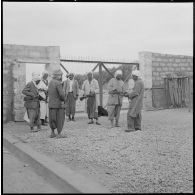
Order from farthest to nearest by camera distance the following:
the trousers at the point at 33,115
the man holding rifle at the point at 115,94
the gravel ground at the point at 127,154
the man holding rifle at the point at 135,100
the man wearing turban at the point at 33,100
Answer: the man holding rifle at the point at 115,94 → the man holding rifle at the point at 135,100 → the trousers at the point at 33,115 → the man wearing turban at the point at 33,100 → the gravel ground at the point at 127,154

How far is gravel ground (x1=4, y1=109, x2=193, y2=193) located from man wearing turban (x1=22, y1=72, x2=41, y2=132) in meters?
0.27

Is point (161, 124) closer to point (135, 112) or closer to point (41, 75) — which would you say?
point (135, 112)

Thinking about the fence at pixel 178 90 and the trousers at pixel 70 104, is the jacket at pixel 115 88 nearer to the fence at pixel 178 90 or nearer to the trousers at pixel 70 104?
the trousers at pixel 70 104

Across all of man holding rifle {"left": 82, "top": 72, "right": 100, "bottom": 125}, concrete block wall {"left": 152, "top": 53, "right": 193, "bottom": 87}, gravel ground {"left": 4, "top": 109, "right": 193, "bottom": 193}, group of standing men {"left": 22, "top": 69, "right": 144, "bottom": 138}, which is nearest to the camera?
gravel ground {"left": 4, "top": 109, "right": 193, "bottom": 193}

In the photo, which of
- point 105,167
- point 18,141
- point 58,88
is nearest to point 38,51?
point 58,88

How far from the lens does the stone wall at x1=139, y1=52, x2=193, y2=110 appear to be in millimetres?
12738

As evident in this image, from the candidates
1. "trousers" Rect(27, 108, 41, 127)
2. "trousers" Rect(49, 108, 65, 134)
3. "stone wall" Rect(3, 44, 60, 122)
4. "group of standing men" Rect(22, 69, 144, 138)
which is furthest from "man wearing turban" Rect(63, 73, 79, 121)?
"trousers" Rect(49, 108, 65, 134)

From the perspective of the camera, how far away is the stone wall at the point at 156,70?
12.7 m

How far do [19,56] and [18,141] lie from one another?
11.6 ft

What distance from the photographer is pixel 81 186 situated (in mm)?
3727

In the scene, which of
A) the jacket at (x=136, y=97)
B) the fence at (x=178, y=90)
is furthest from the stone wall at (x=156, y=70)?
the jacket at (x=136, y=97)

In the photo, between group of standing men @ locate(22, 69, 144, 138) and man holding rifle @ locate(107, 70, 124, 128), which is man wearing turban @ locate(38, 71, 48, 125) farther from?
man holding rifle @ locate(107, 70, 124, 128)

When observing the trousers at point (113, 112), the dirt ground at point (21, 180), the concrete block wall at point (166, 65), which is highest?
the concrete block wall at point (166, 65)

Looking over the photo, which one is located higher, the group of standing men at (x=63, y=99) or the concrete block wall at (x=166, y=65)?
the concrete block wall at (x=166, y=65)
